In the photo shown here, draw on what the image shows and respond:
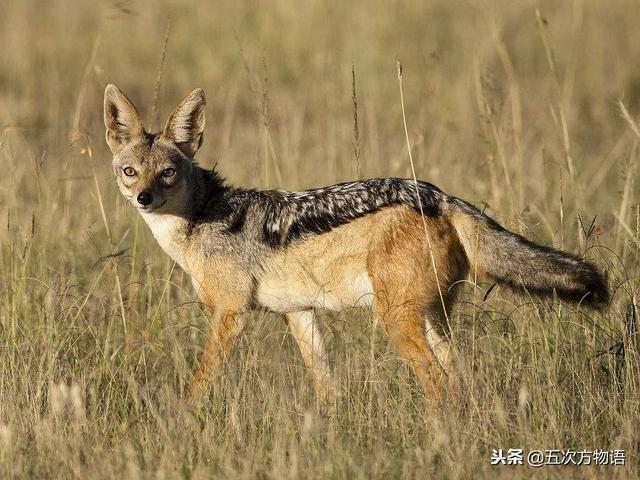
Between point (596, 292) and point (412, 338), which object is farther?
point (412, 338)

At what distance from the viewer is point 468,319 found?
271 inches

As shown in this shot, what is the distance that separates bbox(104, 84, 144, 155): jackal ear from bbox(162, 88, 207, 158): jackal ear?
0.21 m

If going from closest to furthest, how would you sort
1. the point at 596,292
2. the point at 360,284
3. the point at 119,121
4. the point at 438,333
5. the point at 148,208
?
1. the point at 596,292
2. the point at 360,284
3. the point at 438,333
4. the point at 148,208
5. the point at 119,121

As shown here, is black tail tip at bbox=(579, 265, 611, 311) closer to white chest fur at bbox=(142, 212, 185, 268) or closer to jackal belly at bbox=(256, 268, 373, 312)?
jackal belly at bbox=(256, 268, 373, 312)

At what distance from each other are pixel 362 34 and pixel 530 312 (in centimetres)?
891

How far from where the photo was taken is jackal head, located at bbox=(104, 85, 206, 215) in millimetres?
6391

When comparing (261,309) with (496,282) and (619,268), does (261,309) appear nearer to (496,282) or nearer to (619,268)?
(496,282)

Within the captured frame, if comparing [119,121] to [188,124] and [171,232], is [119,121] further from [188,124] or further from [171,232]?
[171,232]

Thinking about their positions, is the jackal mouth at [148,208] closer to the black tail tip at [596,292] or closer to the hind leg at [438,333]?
the hind leg at [438,333]

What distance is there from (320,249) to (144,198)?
1125 mm

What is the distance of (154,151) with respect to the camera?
657 cm

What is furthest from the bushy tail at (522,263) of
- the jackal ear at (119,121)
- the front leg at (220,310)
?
the jackal ear at (119,121)

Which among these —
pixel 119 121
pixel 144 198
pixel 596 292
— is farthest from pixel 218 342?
pixel 596 292

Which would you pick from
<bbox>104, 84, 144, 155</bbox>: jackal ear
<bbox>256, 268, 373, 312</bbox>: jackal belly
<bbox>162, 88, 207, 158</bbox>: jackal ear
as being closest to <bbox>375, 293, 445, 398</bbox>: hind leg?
<bbox>256, 268, 373, 312</bbox>: jackal belly
